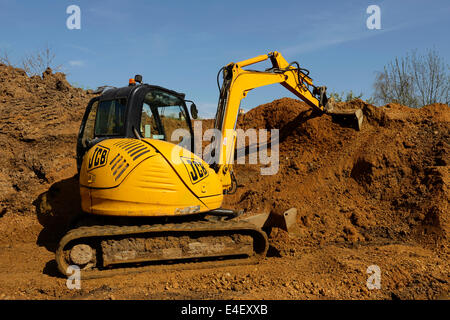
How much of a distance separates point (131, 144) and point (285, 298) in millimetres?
2612

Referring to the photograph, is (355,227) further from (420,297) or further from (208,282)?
(208,282)

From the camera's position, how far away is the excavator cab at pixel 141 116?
4.47m

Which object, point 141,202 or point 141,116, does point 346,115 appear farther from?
point 141,202

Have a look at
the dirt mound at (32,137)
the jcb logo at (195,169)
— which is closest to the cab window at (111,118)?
the jcb logo at (195,169)

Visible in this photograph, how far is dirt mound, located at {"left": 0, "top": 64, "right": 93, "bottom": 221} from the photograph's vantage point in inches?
265

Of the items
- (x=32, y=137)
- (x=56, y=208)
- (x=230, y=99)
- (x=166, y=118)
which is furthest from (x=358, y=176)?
(x=32, y=137)

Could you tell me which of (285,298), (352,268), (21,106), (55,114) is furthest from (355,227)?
(21,106)

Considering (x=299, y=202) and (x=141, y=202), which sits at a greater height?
(x=141, y=202)

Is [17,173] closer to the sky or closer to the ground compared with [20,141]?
closer to the ground

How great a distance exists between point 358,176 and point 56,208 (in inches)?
252

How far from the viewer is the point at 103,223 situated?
442cm

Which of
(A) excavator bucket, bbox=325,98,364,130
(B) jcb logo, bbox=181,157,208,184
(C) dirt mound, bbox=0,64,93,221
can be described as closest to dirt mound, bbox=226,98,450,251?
(A) excavator bucket, bbox=325,98,364,130

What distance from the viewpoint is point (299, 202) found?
6520mm

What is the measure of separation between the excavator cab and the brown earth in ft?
6.36
